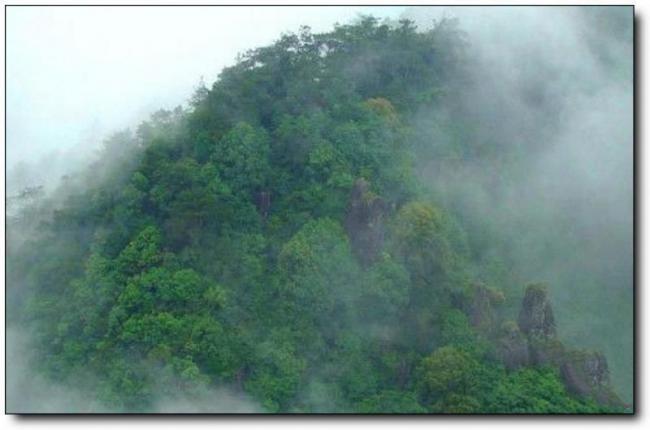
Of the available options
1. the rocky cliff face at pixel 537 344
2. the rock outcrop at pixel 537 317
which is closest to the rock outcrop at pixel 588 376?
the rocky cliff face at pixel 537 344

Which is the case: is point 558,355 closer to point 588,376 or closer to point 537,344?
point 537,344

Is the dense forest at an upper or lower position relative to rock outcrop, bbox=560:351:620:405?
upper

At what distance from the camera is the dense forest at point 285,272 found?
9180mm

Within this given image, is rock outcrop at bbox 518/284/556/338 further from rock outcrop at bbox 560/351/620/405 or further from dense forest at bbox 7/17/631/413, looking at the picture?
rock outcrop at bbox 560/351/620/405

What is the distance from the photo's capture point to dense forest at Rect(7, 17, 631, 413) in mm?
9180

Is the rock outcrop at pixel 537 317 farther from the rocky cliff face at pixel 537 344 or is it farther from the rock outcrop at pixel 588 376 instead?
the rock outcrop at pixel 588 376

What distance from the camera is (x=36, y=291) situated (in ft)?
31.0

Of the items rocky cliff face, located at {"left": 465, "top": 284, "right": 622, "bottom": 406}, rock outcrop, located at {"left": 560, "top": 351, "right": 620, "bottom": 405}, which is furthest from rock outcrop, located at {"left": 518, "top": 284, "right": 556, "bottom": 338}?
rock outcrop, located at {"left": 560, "top": 351, "right": 620, "bottom": 405}

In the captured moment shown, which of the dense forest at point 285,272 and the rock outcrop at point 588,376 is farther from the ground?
the dense forest at point 285,272

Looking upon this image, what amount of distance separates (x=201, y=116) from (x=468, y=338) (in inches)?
125

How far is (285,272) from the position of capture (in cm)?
968

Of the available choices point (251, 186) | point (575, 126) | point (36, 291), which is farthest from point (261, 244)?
point (575, 126)

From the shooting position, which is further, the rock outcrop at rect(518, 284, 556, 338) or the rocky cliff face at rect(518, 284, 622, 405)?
the rock outcrop at rect(518, 284, 556, 338)

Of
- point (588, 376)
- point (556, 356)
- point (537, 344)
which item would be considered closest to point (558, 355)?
point (556, 356)
